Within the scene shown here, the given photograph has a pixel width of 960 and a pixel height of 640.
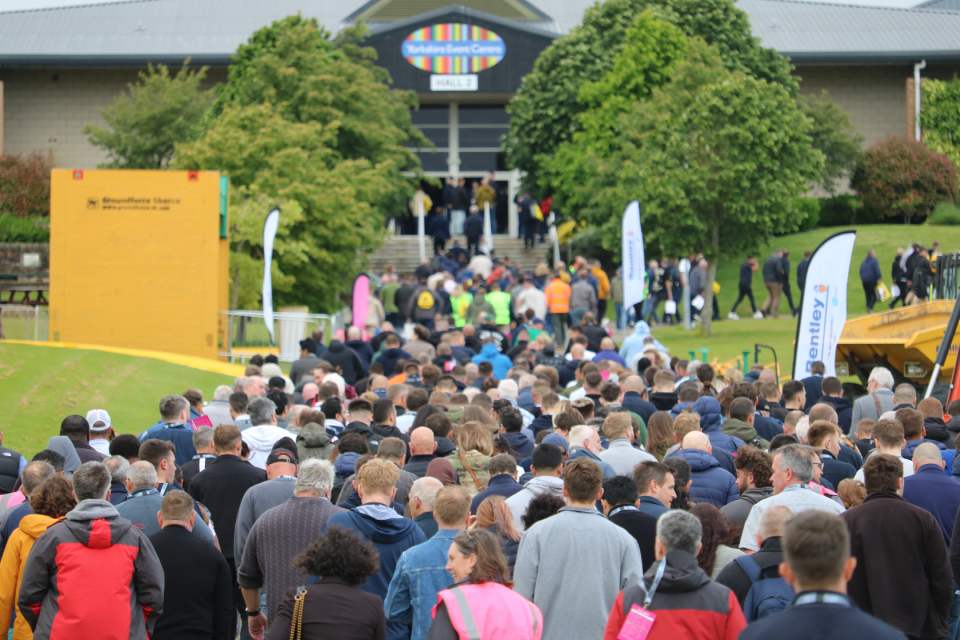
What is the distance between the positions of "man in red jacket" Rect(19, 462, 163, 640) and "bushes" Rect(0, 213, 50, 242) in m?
34.5

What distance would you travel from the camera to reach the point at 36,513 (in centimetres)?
849

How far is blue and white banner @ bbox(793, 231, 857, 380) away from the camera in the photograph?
62.8 feet

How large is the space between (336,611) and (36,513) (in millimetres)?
2513

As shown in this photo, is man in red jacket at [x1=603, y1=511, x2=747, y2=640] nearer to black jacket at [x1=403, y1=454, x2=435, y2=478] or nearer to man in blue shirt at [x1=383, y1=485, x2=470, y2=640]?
man in blue shirt at [x1=383, y1=485, x2=470, y2=640]

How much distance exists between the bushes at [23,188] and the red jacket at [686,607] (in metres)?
39.9

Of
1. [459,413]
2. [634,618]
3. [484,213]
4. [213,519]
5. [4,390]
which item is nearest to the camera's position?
[634,618]

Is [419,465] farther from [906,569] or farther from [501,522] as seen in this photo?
[906,569]

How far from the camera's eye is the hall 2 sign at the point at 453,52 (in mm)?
54938

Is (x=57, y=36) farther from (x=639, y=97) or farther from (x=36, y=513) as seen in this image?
(x=36, y=513)

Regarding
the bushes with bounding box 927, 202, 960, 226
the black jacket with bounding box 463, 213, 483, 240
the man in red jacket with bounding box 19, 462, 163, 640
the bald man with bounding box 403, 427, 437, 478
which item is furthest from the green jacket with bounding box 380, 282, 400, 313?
the man in red jacket with bounding box 19, 462, 163, 640

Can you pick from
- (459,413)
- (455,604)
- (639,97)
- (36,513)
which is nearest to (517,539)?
(455,604)

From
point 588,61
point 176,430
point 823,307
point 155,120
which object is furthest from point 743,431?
point 155,120

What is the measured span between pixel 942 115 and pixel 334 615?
5225cm

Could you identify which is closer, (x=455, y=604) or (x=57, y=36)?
(x=455, y=604)
